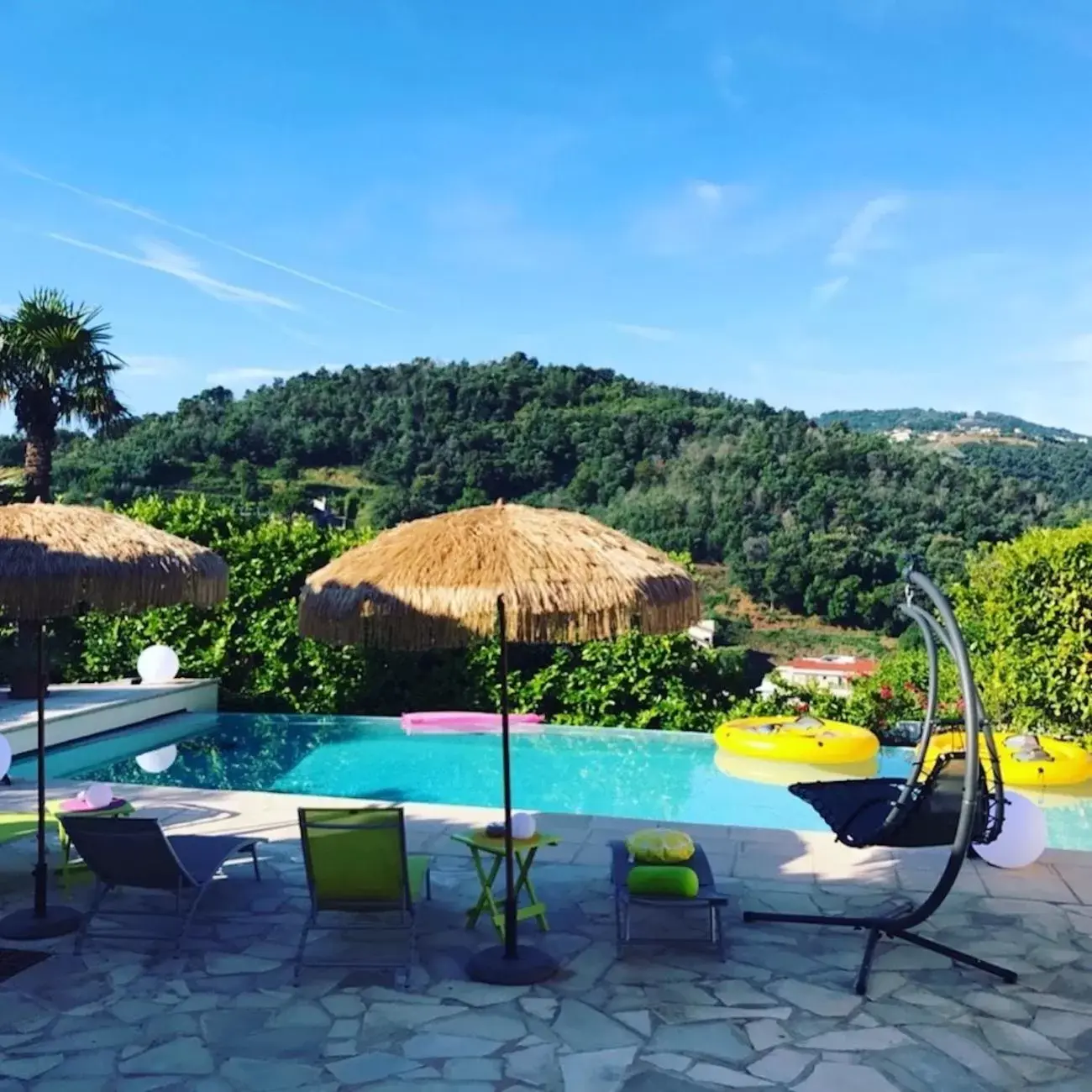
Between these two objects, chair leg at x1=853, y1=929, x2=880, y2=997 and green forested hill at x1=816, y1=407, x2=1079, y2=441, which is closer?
chair leg at x1=853, y1=929, x2=880, y2=997

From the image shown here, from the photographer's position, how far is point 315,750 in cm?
1215

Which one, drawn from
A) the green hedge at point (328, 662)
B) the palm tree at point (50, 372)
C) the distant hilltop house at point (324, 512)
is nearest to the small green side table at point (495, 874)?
the green hedge at point (328, 662)

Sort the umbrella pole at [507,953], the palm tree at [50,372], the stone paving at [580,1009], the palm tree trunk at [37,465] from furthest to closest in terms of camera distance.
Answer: the palm tree trunk at [37,465] < the palm tree at [50,372] < the umbrella pole at [507,953] < the stone paving at [580,1009]

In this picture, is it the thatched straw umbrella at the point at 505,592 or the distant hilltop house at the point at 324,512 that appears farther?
the distant hilltop house at the point at 324,512

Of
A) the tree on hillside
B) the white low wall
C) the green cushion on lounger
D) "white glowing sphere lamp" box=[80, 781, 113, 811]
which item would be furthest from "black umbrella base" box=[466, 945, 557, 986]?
the white low wall

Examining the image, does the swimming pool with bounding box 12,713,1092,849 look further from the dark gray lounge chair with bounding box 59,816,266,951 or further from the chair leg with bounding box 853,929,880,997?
the dark gray lounge chair with bounding box 59,816,266,951

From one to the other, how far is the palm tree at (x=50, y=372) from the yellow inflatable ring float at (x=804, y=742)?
1318 cm

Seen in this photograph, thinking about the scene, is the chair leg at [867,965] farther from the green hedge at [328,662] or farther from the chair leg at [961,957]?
the green hedge at [328,662]

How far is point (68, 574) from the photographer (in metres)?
5.32

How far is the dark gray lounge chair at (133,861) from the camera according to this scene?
16.5 feet

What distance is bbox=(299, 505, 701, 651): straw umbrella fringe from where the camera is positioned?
189 inches

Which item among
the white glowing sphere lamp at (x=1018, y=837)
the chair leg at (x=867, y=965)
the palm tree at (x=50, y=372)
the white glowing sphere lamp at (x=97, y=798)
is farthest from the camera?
the palm tree at (x=50, y=372)

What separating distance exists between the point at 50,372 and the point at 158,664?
7.84 metres

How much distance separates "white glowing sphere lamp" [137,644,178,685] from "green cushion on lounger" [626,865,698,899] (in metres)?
9.27
